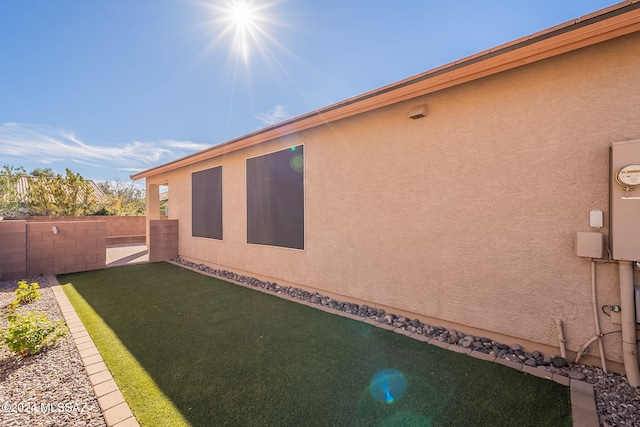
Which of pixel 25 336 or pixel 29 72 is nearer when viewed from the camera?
pixel 25 336

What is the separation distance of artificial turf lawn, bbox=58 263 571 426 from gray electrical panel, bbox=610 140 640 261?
5.80 ft

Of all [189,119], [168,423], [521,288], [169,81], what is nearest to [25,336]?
[168,423]

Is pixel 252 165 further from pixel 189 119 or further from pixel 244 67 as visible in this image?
pixel 189 119

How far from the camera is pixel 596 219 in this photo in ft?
10.8

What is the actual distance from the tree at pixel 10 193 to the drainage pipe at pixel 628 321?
3365 centimetres

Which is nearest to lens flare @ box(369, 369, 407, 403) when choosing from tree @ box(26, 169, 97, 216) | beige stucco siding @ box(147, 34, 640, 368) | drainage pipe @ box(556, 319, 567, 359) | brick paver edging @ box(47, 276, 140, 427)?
beige stucco siding @ box(147, 34, 640, 368)

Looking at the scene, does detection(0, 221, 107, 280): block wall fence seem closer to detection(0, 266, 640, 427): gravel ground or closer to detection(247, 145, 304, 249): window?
detection(247, 145, 304, 249): window

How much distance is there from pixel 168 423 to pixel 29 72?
64.6ft

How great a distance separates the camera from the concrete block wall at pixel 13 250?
846cm

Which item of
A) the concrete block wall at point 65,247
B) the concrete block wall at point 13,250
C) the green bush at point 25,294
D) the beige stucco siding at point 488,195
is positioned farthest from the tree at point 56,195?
the beige stucco siding at point 488,195

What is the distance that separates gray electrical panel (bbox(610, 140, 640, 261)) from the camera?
2965 mm

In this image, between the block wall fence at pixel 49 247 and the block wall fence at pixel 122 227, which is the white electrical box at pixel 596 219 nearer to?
the block wall fence at pixel 49 247

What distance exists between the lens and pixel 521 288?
384 cm

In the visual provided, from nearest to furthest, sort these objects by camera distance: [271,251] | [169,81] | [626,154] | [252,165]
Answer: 1. [626,154]
2. [271,251]
3. [252,165]
4. [169,81]
